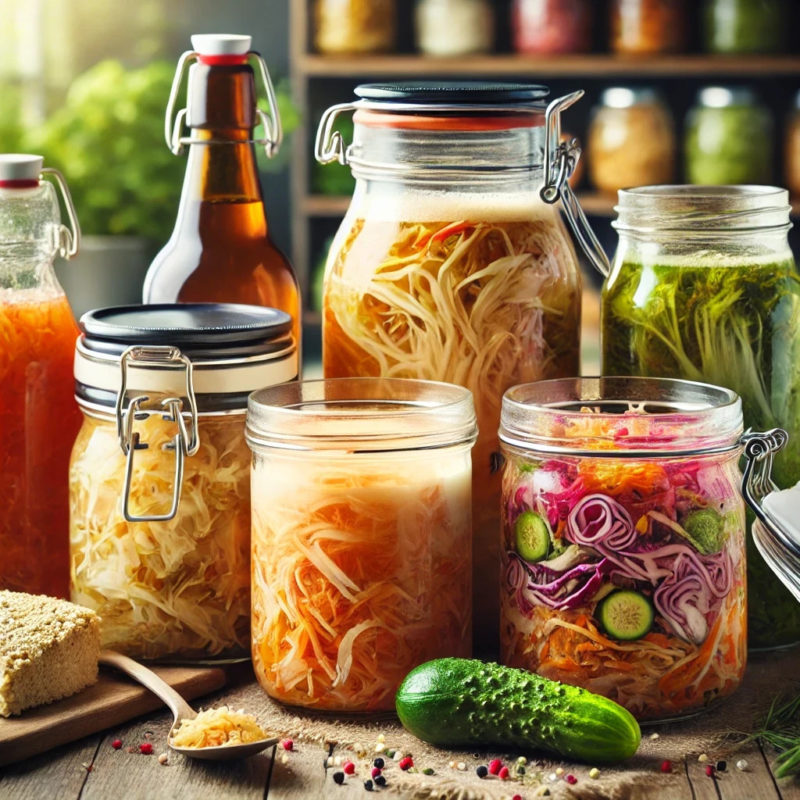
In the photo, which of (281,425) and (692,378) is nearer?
(281,425)

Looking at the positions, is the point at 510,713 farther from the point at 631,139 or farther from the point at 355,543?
the point at 631,139

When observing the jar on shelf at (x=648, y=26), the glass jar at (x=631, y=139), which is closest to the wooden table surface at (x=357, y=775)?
the glass jar at (x=631, y=139)

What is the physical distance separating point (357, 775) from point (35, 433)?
485mm

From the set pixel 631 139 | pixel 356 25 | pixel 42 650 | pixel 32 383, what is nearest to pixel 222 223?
pixel 32 383

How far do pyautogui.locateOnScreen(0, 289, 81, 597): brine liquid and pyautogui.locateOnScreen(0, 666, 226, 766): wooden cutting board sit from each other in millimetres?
179

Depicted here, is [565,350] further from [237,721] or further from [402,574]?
[237,721]

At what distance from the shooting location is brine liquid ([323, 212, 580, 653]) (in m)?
1.21

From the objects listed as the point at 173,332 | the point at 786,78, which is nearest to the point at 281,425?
the point at 173,332

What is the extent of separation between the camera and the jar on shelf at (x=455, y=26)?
119 inches

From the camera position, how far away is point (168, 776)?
3.39ft

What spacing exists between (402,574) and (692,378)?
1.11 feet

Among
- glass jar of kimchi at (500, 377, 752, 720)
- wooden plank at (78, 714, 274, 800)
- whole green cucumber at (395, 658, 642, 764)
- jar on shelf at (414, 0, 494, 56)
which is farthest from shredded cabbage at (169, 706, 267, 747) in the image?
jar on shelf at (414, 0, 494, 56)

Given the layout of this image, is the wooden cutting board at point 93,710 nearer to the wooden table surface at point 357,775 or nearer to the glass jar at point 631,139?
the wooden table surface at point 357,775

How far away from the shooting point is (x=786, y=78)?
3281mm
